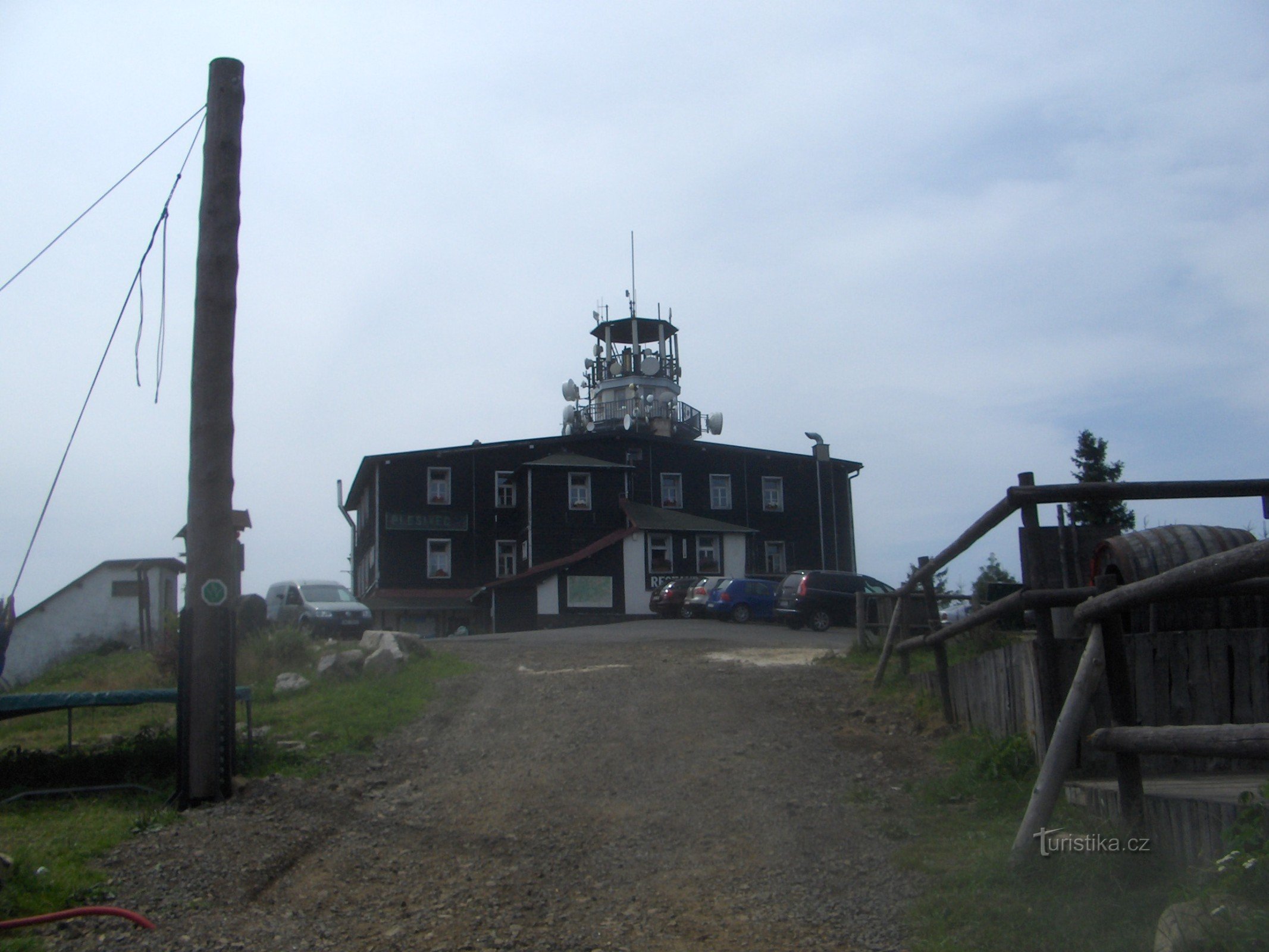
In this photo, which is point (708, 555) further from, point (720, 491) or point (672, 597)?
point (672, 597)

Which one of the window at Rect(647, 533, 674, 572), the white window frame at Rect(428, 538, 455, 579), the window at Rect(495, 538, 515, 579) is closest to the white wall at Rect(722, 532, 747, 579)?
the window at Rect(647, 533, 674, 572)

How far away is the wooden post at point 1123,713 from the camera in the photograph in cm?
465

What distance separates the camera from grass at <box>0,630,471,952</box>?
600 cm

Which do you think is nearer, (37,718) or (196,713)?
(196,713)

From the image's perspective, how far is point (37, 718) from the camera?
13.8 meters

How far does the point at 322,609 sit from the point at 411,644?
11.6 metres

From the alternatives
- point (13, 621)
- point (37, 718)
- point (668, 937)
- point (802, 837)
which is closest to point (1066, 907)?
point (668, 937)

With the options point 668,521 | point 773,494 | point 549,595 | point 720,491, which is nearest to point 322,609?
point 549,595

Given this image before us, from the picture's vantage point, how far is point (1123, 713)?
4.67m

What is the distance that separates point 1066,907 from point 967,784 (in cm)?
246

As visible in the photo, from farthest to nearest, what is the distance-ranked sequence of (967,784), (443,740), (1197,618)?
(443,740)
(1197,618)
(967,784)

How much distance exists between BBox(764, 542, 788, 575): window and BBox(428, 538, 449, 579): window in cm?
1352

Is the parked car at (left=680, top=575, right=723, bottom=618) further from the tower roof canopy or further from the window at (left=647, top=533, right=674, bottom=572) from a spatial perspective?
the tower roof canopy

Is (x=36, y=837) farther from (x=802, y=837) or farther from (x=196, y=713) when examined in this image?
(x=802, y=837)
